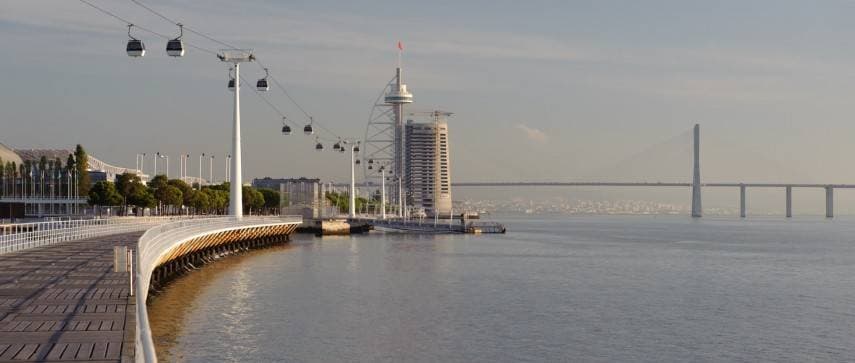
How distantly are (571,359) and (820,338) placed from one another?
A: 11.9m

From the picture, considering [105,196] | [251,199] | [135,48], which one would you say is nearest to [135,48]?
[135,48]

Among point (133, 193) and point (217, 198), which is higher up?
point (133, 193)

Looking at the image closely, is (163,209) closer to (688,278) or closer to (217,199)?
(217,199)

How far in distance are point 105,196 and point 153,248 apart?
3732 inches

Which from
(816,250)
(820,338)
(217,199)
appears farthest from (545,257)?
(217,199)

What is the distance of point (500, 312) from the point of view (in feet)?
150

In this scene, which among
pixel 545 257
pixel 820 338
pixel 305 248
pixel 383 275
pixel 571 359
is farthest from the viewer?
pixel 305 248

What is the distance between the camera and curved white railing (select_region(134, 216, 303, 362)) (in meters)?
11.5

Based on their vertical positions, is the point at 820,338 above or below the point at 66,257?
below

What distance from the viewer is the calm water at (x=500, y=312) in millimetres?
34594

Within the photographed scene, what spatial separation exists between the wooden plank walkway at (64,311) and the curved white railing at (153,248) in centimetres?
91

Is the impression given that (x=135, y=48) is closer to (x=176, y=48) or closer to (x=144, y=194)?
(x=176, y=48)

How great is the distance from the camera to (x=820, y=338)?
3925 centimetres

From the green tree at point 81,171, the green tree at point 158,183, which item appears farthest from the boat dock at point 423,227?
the green tree at point 81,171
